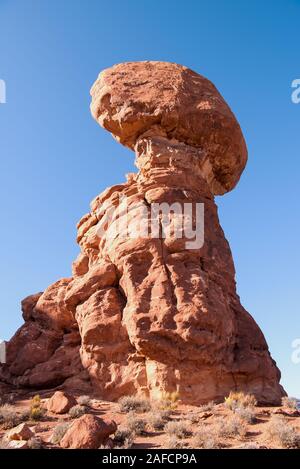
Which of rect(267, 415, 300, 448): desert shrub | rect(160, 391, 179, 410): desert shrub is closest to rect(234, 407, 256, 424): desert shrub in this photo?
rect(267, 415, 300, 448): desert shrub

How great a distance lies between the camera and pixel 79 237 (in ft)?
68.0

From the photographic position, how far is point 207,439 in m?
8.46

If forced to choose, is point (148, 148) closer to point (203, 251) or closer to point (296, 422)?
point (203, 251)

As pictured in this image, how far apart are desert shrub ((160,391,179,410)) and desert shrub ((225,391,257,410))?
153 cm

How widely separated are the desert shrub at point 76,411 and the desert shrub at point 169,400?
2.29 meters

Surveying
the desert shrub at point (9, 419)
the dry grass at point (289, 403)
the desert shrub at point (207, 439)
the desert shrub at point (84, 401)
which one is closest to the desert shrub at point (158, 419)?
the desert shrub at point (207, 439)

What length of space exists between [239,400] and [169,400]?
211 cm

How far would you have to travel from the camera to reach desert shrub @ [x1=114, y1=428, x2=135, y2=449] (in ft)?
27.7

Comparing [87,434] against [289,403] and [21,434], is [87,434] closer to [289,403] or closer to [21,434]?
[21,434]

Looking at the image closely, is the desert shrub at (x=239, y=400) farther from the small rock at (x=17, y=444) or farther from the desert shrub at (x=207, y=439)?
the small rock at (x=17, y=444)

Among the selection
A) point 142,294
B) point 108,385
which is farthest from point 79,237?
point 108,385

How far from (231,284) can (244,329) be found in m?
1.94

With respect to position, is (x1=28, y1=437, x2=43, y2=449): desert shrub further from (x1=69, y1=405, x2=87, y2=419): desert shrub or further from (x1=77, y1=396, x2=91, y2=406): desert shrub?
(x1=77, y1=396, x2=91, y2=406): desert shrub

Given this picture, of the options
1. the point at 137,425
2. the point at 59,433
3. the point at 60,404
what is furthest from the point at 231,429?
the point at 60,404
